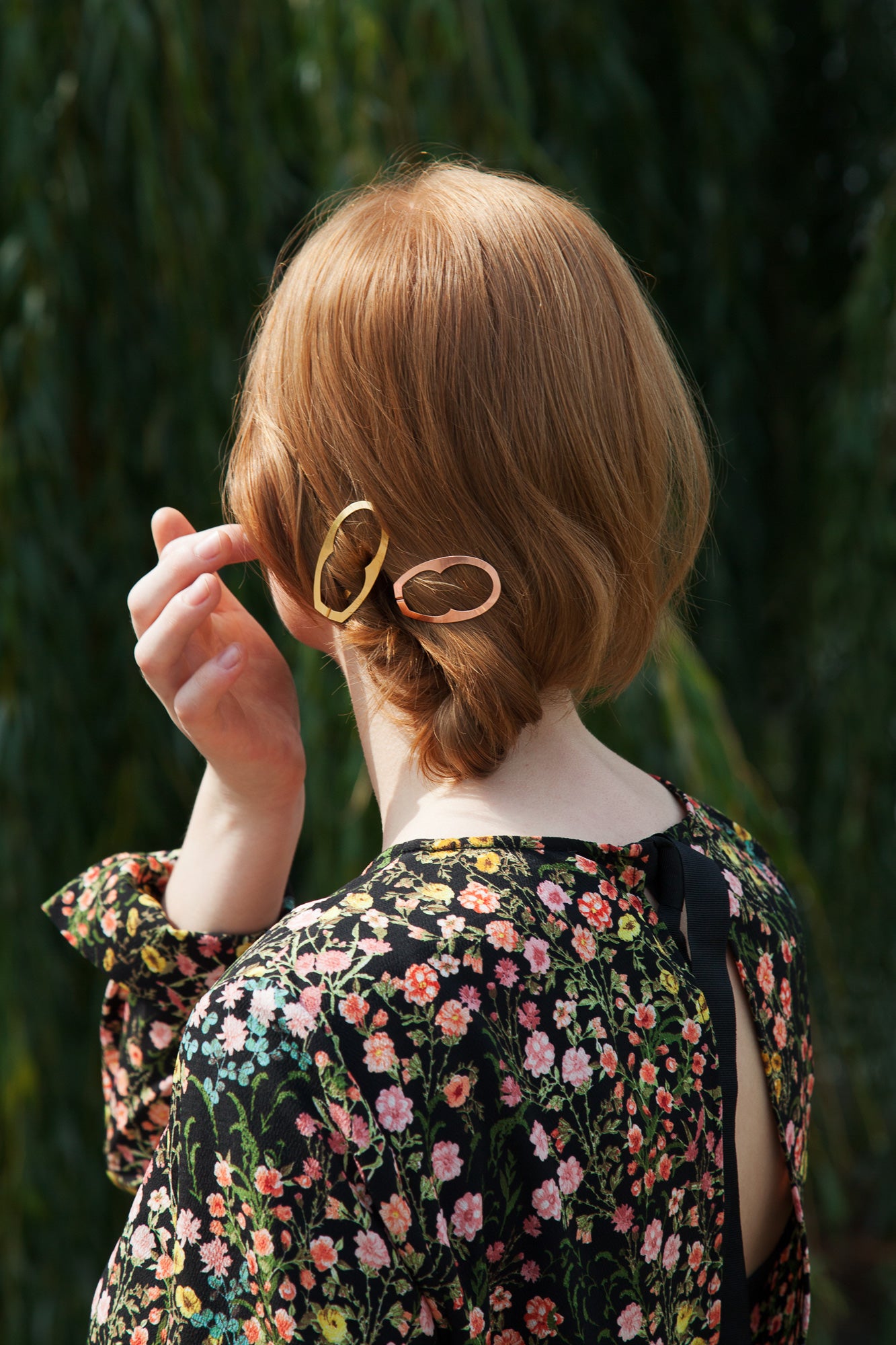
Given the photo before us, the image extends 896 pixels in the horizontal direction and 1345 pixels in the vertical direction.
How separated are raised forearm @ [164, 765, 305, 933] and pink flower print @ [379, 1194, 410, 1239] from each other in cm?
39

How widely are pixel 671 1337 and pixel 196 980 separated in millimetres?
451

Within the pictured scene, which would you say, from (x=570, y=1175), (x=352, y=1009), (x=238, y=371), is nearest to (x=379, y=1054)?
(x=352, y=1009)

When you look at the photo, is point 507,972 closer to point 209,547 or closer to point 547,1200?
point 547,1200

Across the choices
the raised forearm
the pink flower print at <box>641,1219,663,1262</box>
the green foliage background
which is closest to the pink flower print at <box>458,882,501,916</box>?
the pink flower print at <box>641,1219,663,1262</box>

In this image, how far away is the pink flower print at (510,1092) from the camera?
0.62 m

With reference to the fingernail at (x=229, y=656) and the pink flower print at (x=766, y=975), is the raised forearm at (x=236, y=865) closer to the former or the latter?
the fingernail at (x=229, y=656)

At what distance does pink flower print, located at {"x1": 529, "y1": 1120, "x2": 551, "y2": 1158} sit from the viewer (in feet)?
2.04

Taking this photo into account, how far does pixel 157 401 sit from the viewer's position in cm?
148

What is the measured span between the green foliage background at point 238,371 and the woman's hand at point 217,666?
14.7 inches

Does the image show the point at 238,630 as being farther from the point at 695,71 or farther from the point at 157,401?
the point at 695,71

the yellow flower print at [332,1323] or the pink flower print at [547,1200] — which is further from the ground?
the pink flower print at [547,1200]

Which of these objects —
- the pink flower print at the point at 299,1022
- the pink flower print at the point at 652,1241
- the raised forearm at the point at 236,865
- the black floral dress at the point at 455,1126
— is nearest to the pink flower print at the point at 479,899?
the black floral dress at the point at 455,1126

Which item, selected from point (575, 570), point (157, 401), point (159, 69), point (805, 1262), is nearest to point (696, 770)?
point (805, 1262)

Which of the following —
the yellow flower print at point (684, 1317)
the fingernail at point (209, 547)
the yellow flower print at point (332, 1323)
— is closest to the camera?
the yellow flower print at point (332, 1323)
